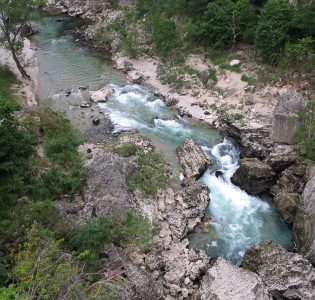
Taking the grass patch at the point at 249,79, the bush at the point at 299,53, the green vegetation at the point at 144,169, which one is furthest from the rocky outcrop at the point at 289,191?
the grass patch at the point at 249,79

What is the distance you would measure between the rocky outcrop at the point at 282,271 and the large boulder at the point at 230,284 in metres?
0.95

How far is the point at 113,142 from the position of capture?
28219 millimetres

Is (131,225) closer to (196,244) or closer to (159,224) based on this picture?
(159,224)

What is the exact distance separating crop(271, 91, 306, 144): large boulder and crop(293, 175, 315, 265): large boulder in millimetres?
5200

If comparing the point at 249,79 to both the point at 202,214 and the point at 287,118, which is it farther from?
the point at 202,214

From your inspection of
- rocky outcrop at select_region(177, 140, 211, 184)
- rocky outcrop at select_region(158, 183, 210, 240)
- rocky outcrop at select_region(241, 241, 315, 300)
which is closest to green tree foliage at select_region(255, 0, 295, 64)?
rocky outcrop at select_region(177, 140, 211, 184)

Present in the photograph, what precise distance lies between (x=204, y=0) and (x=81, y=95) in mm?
14747

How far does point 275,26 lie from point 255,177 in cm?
1375

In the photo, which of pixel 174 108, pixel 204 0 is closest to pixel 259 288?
pixel 174 108

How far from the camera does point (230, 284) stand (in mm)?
17688

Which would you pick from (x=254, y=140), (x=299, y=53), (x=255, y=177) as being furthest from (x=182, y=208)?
(x=299, y=53)

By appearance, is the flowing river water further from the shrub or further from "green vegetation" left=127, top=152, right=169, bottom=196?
the shrub

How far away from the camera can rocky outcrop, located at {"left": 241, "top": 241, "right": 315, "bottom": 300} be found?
1806 centimetres

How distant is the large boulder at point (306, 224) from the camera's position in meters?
20.0
